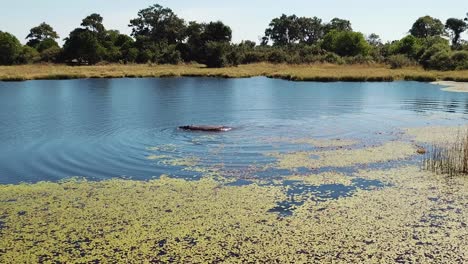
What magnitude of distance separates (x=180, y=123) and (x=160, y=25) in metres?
74.4

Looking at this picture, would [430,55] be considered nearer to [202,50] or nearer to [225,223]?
[202,50]

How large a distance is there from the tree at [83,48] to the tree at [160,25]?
50.9ft

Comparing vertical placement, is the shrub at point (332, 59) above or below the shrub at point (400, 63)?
above

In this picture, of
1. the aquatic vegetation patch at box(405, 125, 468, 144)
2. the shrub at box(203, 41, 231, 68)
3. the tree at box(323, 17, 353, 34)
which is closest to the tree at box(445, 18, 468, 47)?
the tree at box(323, 17, 353, 34)

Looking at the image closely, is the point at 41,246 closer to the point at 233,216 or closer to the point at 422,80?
the point at 233,216

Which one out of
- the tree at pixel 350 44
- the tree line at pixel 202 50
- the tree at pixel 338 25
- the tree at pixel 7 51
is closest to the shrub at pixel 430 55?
the tree line at pixel 202 50

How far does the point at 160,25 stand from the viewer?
90.4m

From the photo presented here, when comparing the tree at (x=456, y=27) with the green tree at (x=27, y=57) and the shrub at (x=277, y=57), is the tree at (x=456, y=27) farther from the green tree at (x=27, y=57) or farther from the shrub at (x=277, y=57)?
the green tree at (x=27, y=57)

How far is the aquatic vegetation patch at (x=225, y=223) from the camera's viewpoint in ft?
22.9

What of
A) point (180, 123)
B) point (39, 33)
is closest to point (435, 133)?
point (180, 123)

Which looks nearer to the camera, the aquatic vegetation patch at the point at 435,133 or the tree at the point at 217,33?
the aquatic vegetation patch at the point at 435,133

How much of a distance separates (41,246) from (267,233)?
3.50 meters

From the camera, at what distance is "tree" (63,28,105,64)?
66688 millimetres

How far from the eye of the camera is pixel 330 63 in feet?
201
